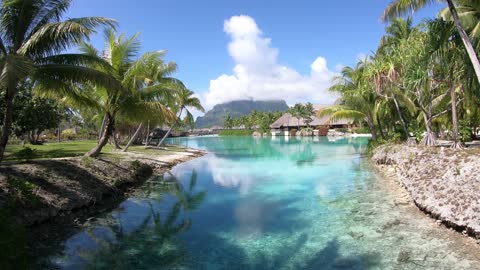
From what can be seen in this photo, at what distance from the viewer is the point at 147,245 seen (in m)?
6.22

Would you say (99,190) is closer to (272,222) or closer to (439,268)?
(272,222)

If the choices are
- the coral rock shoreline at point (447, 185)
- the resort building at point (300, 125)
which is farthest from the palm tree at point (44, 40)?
the resort building at point (300, 125)

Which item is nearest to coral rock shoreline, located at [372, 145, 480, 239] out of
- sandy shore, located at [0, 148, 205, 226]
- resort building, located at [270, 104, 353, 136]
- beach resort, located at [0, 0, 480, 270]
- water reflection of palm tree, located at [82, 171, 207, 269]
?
beach resort, located at [0, 0, 480, 270]

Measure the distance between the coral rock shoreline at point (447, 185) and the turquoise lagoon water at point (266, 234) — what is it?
0.30 m

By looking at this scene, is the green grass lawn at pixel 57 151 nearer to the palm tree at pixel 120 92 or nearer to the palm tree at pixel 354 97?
the palm tree at pixel 120 92

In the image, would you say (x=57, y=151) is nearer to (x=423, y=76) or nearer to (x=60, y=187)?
(x=60, y=187)

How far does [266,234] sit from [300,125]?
56.7m

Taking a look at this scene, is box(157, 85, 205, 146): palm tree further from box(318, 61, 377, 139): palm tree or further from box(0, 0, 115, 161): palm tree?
box(0, 0, 115, 161): palm tree

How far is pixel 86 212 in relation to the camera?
8312 mm

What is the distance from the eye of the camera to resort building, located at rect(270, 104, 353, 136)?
55.2 metres

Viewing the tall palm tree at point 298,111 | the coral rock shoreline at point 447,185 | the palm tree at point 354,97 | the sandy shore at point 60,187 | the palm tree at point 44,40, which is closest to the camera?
the coral rock shoreline at point 447,185

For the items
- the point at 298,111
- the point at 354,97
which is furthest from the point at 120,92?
the point at 298,111

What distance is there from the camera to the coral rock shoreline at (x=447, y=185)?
6273 mm

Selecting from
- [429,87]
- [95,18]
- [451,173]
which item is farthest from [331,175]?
[95,18]
